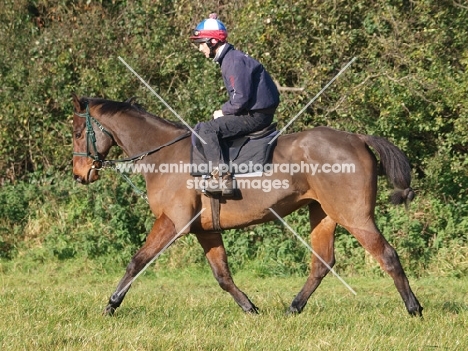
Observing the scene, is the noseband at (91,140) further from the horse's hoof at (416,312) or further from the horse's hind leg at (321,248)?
the horse's hoof at (416,312)

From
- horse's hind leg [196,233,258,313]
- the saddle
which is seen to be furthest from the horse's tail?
horse's hind leg [196,233,258,313]

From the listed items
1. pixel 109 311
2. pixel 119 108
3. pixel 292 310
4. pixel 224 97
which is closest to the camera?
pixel 109 311

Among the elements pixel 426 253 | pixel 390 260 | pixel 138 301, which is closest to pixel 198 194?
pixel 138 301

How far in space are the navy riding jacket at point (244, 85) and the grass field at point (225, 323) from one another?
1.89m

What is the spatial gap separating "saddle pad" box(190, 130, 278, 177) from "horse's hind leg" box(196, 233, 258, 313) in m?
0.74

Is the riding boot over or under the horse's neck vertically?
under

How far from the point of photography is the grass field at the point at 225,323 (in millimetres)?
5704

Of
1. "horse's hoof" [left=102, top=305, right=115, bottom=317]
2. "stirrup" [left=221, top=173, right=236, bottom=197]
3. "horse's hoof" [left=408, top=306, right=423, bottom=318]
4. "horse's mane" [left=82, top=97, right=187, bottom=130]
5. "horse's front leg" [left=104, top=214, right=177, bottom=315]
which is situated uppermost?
"horse's mane" [left=82, top=97, right=187, bottom=130]

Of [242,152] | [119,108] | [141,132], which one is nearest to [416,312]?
[242,152]

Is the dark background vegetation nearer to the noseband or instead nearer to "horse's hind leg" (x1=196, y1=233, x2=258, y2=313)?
"horse's hind leg" (x1=196, y1=233, x2=258, y2=313)

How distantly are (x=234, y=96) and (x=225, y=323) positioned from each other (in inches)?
80.0

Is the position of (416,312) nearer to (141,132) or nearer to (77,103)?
(141,132)

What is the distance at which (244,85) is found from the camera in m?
7.21

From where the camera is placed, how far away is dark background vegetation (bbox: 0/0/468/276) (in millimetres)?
11117
